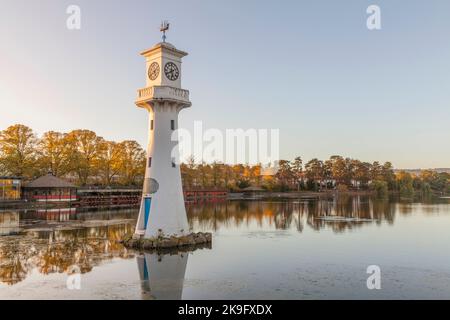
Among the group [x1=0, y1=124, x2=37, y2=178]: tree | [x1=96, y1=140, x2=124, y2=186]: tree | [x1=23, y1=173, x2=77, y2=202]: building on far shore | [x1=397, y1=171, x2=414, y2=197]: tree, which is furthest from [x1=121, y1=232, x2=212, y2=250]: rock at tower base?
[x1=397, y1=171, x2=414, y2=197]: tree

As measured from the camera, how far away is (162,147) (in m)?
20.6

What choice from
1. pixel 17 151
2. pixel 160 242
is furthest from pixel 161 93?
pixel 17 151

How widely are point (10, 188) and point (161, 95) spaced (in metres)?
39.0

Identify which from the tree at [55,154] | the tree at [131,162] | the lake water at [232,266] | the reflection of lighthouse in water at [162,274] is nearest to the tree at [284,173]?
the tree at [131,162]

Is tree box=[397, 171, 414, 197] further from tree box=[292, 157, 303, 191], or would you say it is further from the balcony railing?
the balcony railing

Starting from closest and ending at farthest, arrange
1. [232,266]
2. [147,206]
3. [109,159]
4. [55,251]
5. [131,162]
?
[232,266], [55,251], [147,206], [109,159], [131,162]

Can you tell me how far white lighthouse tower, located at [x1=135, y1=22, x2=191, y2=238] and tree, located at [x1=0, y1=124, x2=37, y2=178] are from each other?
41500mm

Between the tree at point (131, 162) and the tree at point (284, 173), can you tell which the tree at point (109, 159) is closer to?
the tree at point (131, 162)

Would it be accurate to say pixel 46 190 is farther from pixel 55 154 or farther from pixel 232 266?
pixel 232 266

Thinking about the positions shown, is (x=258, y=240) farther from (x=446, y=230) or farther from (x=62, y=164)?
(x=62, y=164)

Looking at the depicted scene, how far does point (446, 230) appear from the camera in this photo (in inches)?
1210

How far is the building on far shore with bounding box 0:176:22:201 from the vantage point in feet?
161

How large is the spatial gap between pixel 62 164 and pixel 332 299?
5546 cm
